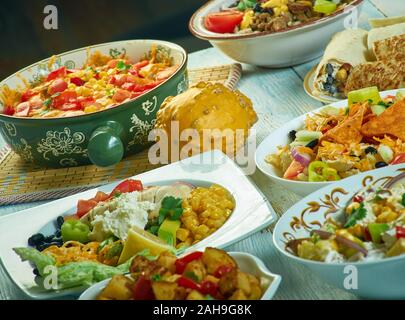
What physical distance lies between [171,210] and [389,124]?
66cm

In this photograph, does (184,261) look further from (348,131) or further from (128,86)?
(128,86)

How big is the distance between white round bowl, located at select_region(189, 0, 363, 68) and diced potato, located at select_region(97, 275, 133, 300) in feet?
5.35

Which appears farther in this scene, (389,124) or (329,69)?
(329,69)

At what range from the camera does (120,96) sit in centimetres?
271

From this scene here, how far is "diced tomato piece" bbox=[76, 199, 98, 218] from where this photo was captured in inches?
87.1

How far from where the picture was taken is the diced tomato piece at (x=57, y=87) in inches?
113

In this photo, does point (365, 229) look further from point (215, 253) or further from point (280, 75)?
point (280, 75)

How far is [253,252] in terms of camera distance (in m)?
2.01

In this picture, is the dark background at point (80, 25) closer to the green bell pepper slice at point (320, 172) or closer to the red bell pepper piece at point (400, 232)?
the green bell pepper slice at point (320, 172)

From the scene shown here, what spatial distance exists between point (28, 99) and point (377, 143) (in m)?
1.40

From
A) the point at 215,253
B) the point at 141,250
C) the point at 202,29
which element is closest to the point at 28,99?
the point at 202,29

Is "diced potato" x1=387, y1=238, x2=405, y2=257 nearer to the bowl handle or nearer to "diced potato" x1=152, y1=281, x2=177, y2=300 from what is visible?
"diced potato" x1=152, y1=281, x2=177, y2=300

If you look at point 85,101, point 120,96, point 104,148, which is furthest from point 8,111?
point 104,148

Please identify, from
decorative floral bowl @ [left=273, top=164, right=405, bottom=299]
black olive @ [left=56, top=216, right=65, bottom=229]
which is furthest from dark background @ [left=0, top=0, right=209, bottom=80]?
decorative floral bowl @ [left=273, top=164, right=405, bottom=299]
